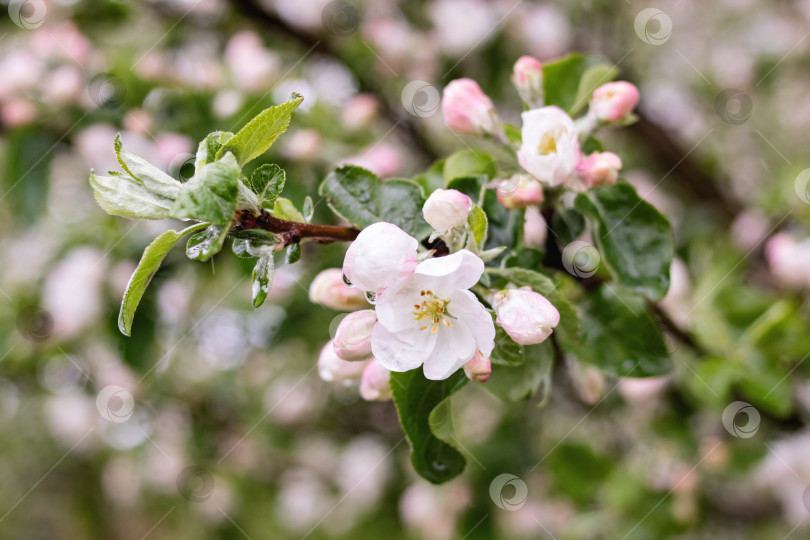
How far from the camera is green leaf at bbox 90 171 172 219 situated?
506 millimetres

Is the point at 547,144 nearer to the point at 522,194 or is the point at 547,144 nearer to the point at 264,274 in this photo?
the point at 522,194

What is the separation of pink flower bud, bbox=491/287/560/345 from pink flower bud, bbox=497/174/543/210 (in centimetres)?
12

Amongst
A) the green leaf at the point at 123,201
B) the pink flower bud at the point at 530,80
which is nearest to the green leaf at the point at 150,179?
the green leaf at the point at 123,201

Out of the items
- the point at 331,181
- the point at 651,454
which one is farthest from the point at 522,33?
the point at 331,181

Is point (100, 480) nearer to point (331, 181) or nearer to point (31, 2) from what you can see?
point (31, 2)

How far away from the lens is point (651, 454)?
1.34 metres

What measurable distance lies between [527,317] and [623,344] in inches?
10.5

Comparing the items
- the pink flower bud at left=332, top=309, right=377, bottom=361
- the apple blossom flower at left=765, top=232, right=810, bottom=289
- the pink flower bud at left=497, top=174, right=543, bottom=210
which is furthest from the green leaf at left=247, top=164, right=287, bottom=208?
the apple blossom flower at left=765, top=232, right=810, bottom=289

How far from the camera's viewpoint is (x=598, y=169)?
2.02ft

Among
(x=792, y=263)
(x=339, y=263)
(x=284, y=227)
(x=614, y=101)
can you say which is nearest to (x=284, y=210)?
(x=284, y=227)

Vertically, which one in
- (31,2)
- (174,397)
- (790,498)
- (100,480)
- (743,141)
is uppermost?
(743,141)

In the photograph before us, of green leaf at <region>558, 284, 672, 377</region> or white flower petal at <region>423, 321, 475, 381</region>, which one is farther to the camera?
green leaf at <region>558, 284, 672, 377</region>

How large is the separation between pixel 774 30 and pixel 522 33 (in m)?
1.38

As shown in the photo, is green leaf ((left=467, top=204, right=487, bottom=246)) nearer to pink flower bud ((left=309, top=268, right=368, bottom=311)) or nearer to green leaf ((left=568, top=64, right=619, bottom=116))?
pink flower bud ((left=309, top=268, right=368, bottom=311))
